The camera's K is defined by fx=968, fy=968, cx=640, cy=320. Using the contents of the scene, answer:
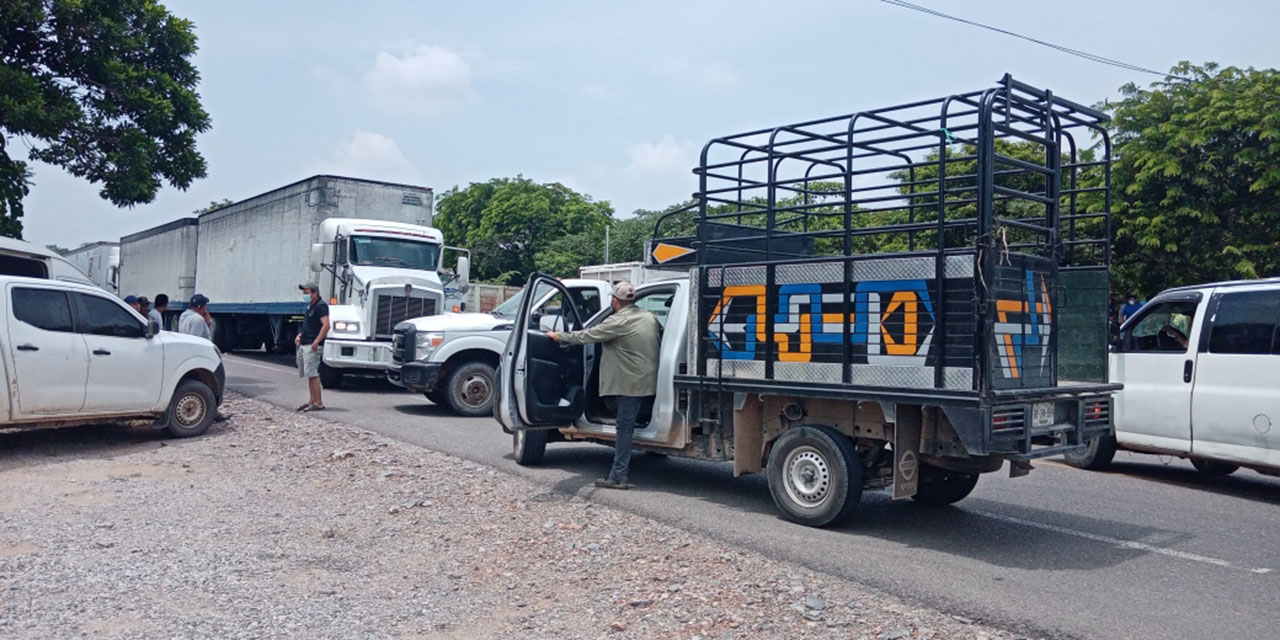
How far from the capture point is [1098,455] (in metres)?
9.91

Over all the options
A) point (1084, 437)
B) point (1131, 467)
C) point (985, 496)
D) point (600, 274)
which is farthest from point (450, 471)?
point (600, 274)

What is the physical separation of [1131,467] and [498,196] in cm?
4039

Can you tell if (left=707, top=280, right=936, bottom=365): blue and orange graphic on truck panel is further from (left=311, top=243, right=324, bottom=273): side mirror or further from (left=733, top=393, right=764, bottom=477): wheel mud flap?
(left=311, top=243, right=324, bottom=273): side mirror

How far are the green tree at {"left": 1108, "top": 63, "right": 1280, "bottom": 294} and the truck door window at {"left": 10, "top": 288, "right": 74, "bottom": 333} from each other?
55.4 ft

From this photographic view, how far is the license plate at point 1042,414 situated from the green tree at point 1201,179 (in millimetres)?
13085

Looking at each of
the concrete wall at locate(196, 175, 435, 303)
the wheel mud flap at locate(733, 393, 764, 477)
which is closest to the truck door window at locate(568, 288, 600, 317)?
the wheel mud flap at locate(733, 393, 764, 477)

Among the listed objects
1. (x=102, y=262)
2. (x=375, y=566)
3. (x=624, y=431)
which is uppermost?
(x=102, y=262)

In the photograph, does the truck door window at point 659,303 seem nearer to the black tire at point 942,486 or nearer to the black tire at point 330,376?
the black tire at point 942,486

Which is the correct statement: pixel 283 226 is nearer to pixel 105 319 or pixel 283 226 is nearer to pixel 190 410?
pixel 190 410

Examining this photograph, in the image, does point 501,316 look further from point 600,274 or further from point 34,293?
point 600,274

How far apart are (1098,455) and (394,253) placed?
42.2 ft

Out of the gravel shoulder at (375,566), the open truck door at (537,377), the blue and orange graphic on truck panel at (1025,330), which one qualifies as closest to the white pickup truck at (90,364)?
the gravel shoulder at (375,566)

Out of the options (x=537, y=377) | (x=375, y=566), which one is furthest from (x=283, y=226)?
(x=375, y=566)

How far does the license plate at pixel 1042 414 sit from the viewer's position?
258 inches
